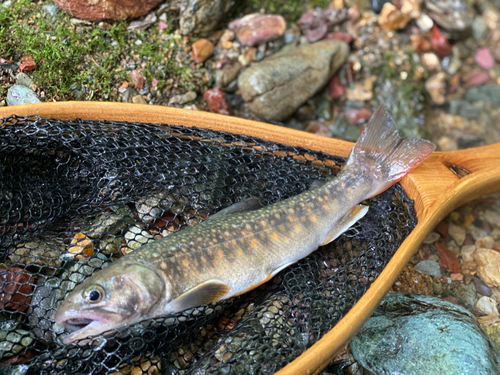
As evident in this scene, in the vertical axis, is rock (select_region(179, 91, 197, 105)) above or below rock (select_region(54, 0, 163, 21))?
below

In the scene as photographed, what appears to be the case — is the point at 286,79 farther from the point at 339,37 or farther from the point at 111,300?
the point at 111,300

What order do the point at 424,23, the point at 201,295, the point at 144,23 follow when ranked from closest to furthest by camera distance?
the point at 201,295 < the point at 144,23 < the point at 424,23

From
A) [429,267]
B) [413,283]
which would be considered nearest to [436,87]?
[429,267]

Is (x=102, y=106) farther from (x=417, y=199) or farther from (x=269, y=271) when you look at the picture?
(x=417, y=199)

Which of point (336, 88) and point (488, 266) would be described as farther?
point (336, 88)

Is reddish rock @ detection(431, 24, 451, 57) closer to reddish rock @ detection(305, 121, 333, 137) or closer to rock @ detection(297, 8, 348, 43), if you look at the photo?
rock @ detection(297, 8, 348, 43)

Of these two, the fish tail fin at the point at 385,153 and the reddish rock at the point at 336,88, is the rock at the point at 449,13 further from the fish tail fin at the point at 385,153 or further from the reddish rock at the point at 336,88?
the fish tail fin at the point at 385,153

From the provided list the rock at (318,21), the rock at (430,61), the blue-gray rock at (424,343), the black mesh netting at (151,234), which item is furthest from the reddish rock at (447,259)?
the rock at (318,21)

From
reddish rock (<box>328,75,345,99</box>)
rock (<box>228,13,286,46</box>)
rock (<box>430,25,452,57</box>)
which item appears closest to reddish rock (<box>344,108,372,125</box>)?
reddish rock (<box>328,75,345,99</box>)
